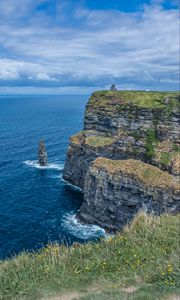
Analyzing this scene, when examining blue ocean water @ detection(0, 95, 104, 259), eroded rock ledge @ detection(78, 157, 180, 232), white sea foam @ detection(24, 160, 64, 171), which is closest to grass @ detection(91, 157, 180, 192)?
eroded rock ledge @ detection(78, 157, 180, 232)

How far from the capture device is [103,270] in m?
18.9

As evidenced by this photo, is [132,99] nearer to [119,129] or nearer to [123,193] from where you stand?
[119,129]

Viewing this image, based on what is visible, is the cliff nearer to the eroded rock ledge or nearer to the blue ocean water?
the eroded rock ledge

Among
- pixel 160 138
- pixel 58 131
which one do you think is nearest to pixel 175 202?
pixel 160 138

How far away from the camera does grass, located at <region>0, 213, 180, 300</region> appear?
55.3 feet

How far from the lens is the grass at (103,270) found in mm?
16844

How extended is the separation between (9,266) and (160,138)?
69967mm

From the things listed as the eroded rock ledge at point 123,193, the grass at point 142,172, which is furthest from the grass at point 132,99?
the eroded rock ledge at point 123,193

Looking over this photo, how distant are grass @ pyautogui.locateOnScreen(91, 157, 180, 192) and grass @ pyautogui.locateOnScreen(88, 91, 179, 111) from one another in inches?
732

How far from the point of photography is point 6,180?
99438 millimetres

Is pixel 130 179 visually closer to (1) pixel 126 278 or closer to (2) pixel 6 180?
(2) pixel 6 180

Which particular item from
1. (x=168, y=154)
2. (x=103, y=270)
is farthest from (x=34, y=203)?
(x=103, y=270)

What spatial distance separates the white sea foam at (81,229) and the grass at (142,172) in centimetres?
1254

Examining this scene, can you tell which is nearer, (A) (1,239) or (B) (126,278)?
(B) (126,278)
